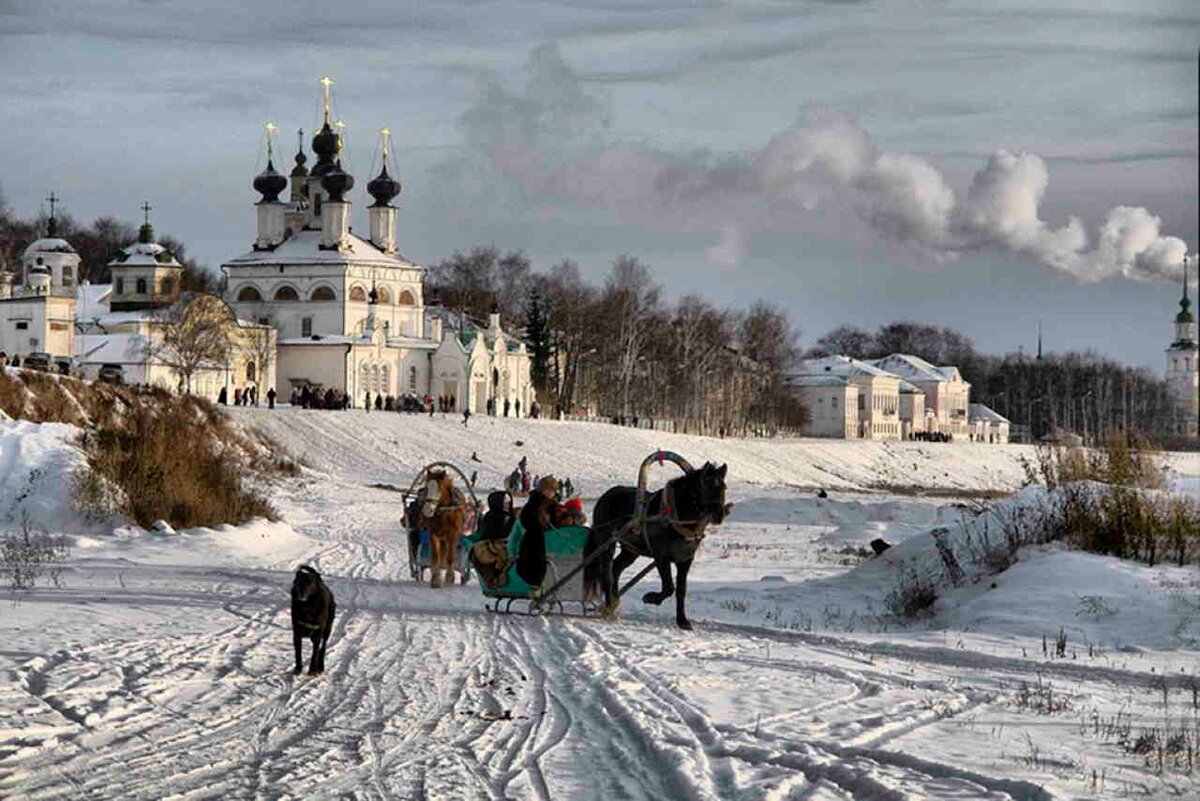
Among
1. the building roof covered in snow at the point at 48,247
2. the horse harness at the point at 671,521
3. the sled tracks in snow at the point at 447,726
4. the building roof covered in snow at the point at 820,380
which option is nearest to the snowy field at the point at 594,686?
the sled tracks in snow at the point at 447,726

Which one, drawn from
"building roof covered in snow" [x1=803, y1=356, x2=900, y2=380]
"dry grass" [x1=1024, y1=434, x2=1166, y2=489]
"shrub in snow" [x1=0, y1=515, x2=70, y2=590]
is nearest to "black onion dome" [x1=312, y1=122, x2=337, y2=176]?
"building roof covered in snow" [x1=803, y1=356, x2=900, y2=380]

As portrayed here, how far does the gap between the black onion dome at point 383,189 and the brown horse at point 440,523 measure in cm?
8406

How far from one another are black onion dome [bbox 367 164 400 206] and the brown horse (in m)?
84.1

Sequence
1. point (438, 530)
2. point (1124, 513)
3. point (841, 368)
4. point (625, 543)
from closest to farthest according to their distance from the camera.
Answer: point (625, 543) → point (1124, 513) → point (438, 530) → point (841, 368)

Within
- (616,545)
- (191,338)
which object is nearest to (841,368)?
(191,338)

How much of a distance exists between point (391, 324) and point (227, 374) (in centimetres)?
1558

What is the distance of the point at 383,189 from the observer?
104m

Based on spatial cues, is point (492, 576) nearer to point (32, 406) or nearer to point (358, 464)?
point (32, 406)

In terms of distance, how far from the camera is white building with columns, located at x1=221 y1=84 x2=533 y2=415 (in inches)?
3738

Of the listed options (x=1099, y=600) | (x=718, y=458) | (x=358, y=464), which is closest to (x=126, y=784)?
(x=1099, y=600)

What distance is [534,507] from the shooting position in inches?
715

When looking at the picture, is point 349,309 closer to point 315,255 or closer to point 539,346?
point 315,255

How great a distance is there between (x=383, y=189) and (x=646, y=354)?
65.0 ft

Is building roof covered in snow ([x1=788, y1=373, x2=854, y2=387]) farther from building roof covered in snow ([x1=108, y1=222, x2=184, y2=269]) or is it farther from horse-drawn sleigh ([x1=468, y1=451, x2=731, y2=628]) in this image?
horse-drawn sleigh ([x1=468, y1=451, x2=731, y2=628])
